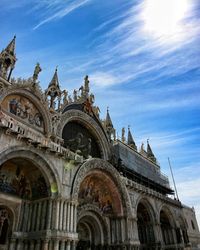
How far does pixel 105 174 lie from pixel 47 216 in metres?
6.79

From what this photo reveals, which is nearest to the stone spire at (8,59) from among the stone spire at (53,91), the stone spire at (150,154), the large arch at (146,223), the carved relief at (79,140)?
the stone spire at (53,91)

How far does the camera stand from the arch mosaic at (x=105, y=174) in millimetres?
16453

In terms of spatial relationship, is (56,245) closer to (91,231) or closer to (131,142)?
(91,231)

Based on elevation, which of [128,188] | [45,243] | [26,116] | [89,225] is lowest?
[45,243]

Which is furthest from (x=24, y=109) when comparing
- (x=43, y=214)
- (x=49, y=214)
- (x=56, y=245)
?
(x=56, y=245)

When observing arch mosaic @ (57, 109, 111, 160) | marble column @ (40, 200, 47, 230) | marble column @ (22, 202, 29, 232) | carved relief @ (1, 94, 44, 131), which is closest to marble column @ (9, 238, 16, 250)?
marble column @ (22, 202, 29, 232)

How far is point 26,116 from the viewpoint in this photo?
57.8 feet

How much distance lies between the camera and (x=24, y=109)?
17.6 metres

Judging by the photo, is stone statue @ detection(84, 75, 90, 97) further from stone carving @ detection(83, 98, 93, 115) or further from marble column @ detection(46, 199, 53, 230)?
marble column @ detection(46, 199, 53, 230)

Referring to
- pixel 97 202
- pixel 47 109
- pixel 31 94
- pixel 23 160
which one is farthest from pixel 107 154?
pixel 23 160

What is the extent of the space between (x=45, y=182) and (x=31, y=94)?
6809 mm

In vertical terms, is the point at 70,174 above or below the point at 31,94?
below

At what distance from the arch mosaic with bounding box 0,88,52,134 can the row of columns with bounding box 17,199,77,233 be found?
5697mm

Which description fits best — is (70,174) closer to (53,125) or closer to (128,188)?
(53,125)
